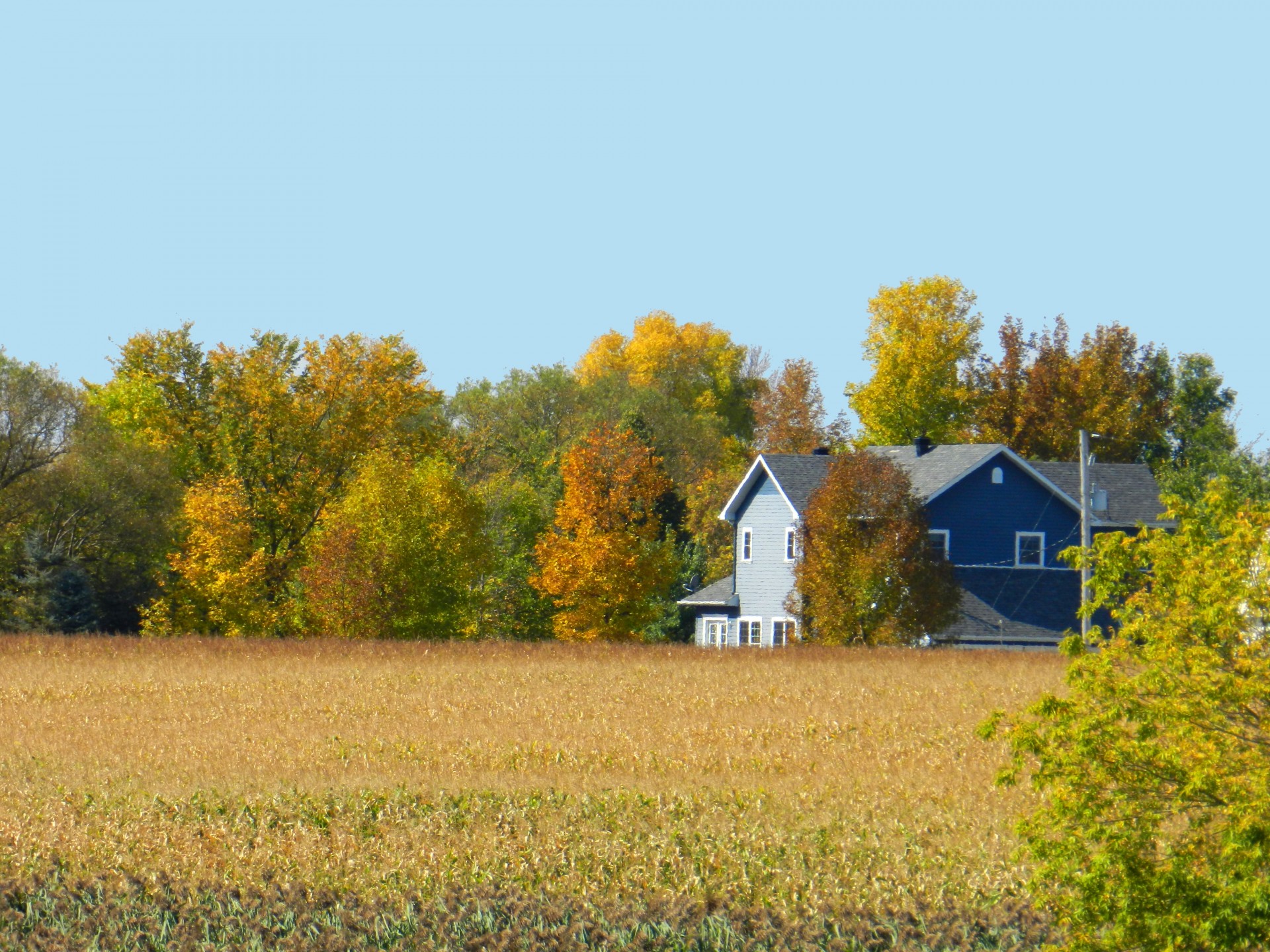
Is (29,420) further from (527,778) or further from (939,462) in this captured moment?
(527,778)

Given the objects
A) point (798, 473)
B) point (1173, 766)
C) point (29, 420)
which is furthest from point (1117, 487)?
point (1173, 766)

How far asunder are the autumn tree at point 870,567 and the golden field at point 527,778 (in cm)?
1116

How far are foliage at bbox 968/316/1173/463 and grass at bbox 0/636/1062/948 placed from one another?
46.5 meters

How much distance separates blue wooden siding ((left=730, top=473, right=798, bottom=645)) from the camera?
191 feet

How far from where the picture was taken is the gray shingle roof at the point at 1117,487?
58.3 meters

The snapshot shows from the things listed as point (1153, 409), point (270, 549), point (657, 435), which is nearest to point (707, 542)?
point (657, 435)

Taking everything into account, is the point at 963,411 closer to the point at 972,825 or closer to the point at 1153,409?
the point at 1153,409

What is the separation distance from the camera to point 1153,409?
80.2 meters

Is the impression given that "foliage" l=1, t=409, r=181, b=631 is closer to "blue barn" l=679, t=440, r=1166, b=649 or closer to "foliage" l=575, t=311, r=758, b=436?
"blue barn" l=679, t=440, r=1166, b=649

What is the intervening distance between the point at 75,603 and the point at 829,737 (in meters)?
39.6

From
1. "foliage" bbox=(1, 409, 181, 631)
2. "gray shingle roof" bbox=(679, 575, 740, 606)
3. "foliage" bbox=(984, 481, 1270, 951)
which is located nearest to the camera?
"foliage" bbox=(984, 481, 1270, 951)

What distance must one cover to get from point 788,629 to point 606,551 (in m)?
7.07

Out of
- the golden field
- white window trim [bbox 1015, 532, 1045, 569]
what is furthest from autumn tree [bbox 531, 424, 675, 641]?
the golden field

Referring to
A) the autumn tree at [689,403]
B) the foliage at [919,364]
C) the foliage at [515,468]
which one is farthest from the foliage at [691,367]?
the foliage at [919,364]
